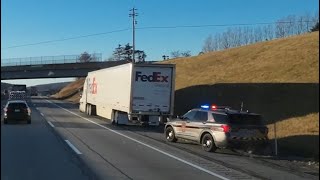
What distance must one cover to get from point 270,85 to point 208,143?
82.6ft

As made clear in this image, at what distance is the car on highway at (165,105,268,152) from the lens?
17641 millimetres

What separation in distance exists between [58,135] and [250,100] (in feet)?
65.7

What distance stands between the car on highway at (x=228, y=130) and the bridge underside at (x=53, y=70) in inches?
2862

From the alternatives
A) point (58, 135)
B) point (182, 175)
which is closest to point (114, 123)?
point (58, 135)

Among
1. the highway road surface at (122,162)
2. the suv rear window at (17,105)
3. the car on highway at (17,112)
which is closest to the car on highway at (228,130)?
the highway road surface at (122,162)

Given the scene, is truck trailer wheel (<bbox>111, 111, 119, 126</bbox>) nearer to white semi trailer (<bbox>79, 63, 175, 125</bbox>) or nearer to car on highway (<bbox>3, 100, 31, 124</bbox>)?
white semi trailer (<bbox>79, 63, 175, 125</bbox>)

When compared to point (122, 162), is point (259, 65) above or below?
above

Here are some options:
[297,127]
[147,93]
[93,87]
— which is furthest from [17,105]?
[297,127]

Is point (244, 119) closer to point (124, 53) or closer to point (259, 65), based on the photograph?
point (259, 65)

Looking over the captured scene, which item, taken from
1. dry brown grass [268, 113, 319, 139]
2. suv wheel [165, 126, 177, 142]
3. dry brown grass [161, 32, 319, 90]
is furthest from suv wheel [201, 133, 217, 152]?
dry brown grass [161, 32, 319, 90]

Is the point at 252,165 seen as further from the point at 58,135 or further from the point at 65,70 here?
the point at 65,70

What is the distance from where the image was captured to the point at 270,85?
42594mm

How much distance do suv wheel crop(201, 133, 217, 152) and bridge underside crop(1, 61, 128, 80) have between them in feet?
240

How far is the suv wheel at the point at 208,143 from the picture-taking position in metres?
18.2
